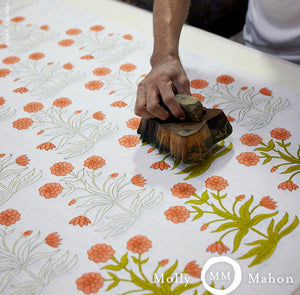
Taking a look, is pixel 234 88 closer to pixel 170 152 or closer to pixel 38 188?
pixel 170 152

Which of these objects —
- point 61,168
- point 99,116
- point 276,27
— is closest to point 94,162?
point 61,168

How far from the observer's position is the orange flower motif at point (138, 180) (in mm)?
828

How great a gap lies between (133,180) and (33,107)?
380 mm

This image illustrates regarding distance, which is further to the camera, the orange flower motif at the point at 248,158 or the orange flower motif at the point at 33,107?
the orange flower motif at the point at 33,107

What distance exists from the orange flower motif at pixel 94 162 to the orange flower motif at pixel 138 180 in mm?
79

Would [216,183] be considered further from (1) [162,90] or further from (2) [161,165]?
(1) [162,90]

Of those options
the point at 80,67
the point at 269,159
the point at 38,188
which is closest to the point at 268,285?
the point at 269,159

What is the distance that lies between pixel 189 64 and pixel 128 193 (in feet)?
1.68

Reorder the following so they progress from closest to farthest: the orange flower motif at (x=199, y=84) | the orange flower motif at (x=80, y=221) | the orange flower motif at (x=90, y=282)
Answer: the orange flower motif at (x=90, y=282), the orange flower motif at (x=80, y=221), the orange flower motif at (x=199, y=84)

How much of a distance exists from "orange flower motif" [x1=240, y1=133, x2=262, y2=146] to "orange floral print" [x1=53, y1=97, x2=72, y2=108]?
441mm

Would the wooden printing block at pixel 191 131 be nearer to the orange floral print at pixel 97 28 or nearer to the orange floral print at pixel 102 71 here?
the orange floral print at pixel 102 71

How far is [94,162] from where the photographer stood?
883 millimetres

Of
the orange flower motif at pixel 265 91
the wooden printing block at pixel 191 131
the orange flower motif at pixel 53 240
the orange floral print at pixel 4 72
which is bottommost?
the orange floral print at pixel 4 72

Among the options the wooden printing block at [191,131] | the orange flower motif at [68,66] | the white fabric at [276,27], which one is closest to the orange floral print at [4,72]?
the orange flower motif at [68,66]
